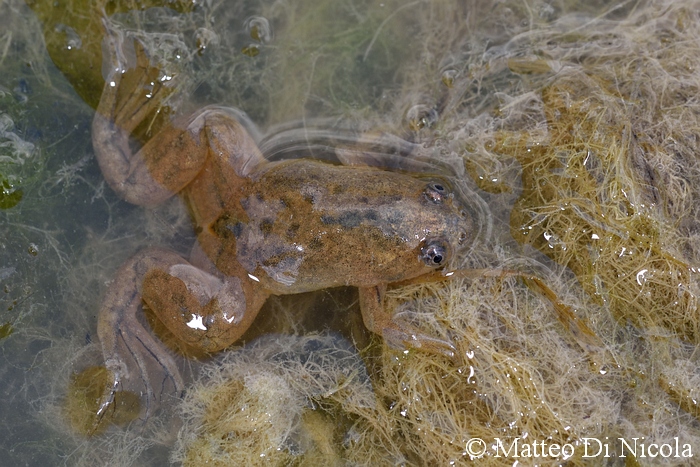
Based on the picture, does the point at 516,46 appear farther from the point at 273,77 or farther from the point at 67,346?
the point at 67,346

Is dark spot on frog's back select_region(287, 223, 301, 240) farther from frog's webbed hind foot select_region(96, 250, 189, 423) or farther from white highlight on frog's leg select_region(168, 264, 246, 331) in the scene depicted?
frog's webbed hind foot select_region(96, 250, 189, 423)

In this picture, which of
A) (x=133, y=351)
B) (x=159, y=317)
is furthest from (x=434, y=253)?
(x=133, y=351)

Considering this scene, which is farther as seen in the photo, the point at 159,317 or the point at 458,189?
the point at 458,189

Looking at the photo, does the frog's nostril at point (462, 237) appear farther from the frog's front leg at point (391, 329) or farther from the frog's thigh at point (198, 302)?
the frog's thigh at point (198, 302)

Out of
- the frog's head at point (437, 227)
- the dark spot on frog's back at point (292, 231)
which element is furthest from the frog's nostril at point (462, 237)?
the dark spot on frog's back at point (292, 231)

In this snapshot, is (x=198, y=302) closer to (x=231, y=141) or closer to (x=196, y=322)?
(x=196, y=322)

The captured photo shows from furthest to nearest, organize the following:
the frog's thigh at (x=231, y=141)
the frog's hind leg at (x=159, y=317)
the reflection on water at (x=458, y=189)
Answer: the frog's thigh at (x=231, y=141)
the frog's hind leg at (x=159, y=317)
the reflection on water at (x=458, y=189)

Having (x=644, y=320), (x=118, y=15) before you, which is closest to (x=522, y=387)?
(x=644, y=320)
